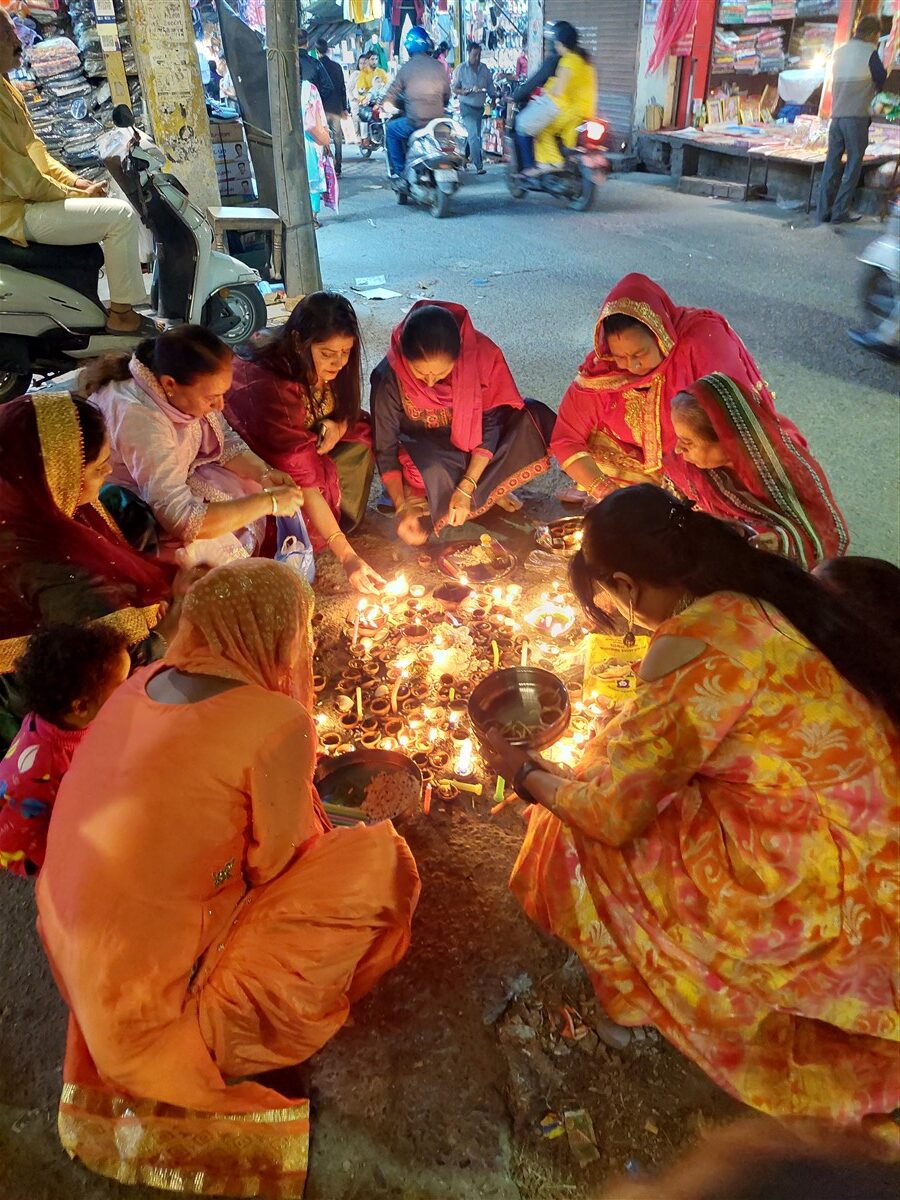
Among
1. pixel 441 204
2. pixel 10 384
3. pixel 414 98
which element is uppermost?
pixel 414 98

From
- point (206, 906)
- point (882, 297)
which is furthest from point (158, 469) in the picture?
point (882, 297)

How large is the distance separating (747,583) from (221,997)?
5.03 ft

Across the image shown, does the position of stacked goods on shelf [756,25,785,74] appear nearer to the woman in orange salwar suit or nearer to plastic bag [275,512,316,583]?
plastic bag [275,512,316,583]

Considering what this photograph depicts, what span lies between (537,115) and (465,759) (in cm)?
1161

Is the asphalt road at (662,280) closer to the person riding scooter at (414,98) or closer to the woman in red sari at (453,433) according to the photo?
the person riding scooter at (414,98)

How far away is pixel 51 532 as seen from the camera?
2.74m

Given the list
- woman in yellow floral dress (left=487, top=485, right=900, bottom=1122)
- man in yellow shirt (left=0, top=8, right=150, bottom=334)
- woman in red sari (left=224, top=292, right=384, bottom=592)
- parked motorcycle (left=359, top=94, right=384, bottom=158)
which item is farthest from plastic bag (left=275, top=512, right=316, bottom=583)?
parked motorcycle (left=359, top=94, right=384, bottom=158)

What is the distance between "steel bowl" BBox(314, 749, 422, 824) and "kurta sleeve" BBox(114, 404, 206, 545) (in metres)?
1.13

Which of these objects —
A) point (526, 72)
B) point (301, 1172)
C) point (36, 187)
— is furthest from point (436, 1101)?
point (526, 72)

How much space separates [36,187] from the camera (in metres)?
5.30

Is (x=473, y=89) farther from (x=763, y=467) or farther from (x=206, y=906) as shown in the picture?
(x=206, y=906)

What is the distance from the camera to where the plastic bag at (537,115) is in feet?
38.8

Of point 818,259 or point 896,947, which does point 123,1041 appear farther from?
point 818,259

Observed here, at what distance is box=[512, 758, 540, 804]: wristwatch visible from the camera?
2223 mm
